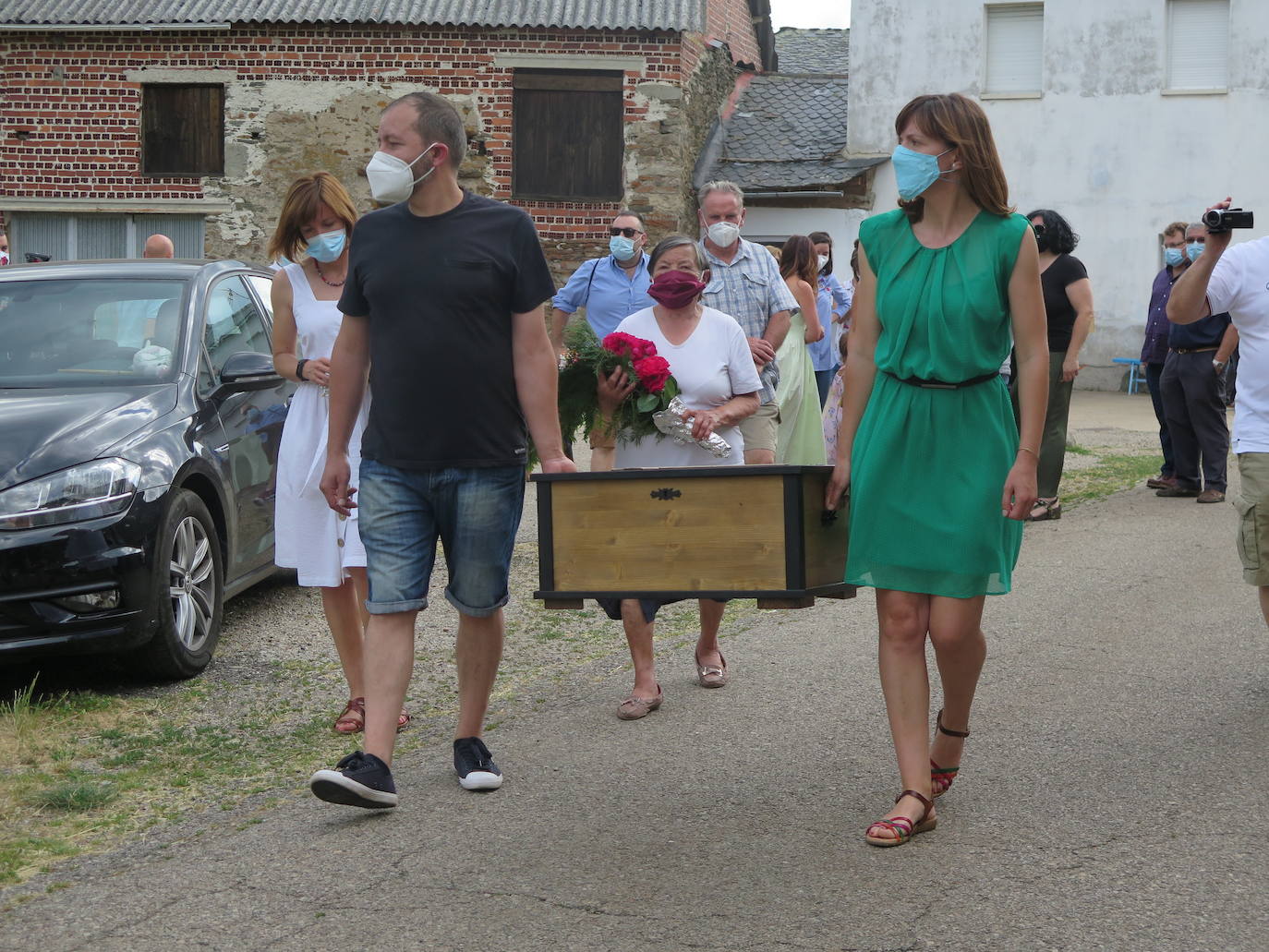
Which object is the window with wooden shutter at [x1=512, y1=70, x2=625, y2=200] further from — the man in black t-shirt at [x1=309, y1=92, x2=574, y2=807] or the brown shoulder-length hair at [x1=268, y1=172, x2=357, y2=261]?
the man in black t-shirt at [x1=309, y1=92, x2=574, y2=807]

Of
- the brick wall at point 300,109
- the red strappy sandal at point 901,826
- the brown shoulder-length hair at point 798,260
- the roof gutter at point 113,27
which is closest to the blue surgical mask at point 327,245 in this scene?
the red strappy sandal at point 901,826

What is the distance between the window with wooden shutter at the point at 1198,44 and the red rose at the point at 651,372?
2555 centimetres

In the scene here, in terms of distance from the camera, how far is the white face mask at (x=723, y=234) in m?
7.46

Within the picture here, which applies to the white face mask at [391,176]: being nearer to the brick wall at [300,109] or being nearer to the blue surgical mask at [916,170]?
the blue surgical mask at [916,170]

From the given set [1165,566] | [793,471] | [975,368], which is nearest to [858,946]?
[793,471]

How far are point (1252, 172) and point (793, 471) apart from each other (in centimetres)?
2648

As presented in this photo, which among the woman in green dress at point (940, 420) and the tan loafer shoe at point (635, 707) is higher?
the woman in green dress at point (940, 420)

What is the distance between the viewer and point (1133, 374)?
28.7 m

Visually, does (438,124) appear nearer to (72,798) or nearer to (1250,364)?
(72,798)

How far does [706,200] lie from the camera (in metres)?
7.66

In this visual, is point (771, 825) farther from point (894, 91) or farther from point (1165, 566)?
point (894, 91)

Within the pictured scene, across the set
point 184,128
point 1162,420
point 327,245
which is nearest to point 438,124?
point 327,245

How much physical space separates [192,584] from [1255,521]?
13.8 ft

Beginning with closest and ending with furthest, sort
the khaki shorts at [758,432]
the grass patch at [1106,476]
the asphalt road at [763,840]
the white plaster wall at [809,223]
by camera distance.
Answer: the asphalt road at [763,840]
the khaki shorts at [758,432]
the grass patch at [1106,476]
the white plaster wall at [809,223]
